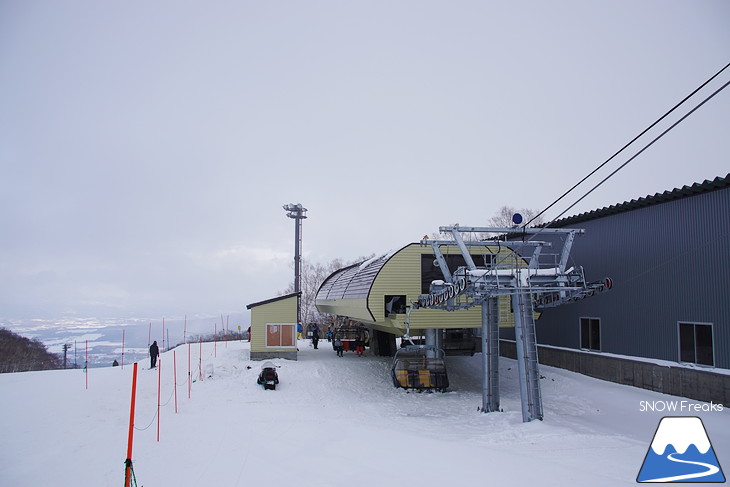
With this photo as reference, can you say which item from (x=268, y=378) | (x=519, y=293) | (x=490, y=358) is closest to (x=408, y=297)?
(x=490, y=358)

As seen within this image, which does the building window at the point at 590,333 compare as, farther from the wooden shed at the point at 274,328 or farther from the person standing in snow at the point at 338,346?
the wooden shed at the point at 274,328

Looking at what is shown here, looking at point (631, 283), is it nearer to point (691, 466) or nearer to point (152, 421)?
point (691, 466)

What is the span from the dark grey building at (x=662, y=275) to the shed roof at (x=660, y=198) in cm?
3

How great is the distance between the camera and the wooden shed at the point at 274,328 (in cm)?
2769

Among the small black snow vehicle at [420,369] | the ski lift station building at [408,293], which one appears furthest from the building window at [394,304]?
the small black snow vehicle at [420,369]

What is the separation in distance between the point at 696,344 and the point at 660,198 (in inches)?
210

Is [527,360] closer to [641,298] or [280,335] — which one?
[641,298]

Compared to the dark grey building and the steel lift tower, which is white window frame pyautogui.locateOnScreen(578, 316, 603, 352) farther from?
the steel lift tower

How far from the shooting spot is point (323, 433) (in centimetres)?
1320

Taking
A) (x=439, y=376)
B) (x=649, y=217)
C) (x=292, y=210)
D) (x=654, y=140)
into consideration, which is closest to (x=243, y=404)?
(x=439, y=376)

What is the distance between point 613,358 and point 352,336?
1748cm

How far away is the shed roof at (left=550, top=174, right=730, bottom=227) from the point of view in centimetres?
1625

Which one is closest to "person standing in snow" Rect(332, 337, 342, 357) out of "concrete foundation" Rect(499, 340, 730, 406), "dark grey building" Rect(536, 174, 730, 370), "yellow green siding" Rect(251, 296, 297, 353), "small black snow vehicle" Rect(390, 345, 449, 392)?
"yellow green siding" Rect(251, 296, 297, 353)

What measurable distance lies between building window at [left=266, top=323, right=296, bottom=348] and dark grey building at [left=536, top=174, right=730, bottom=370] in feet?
48.0
